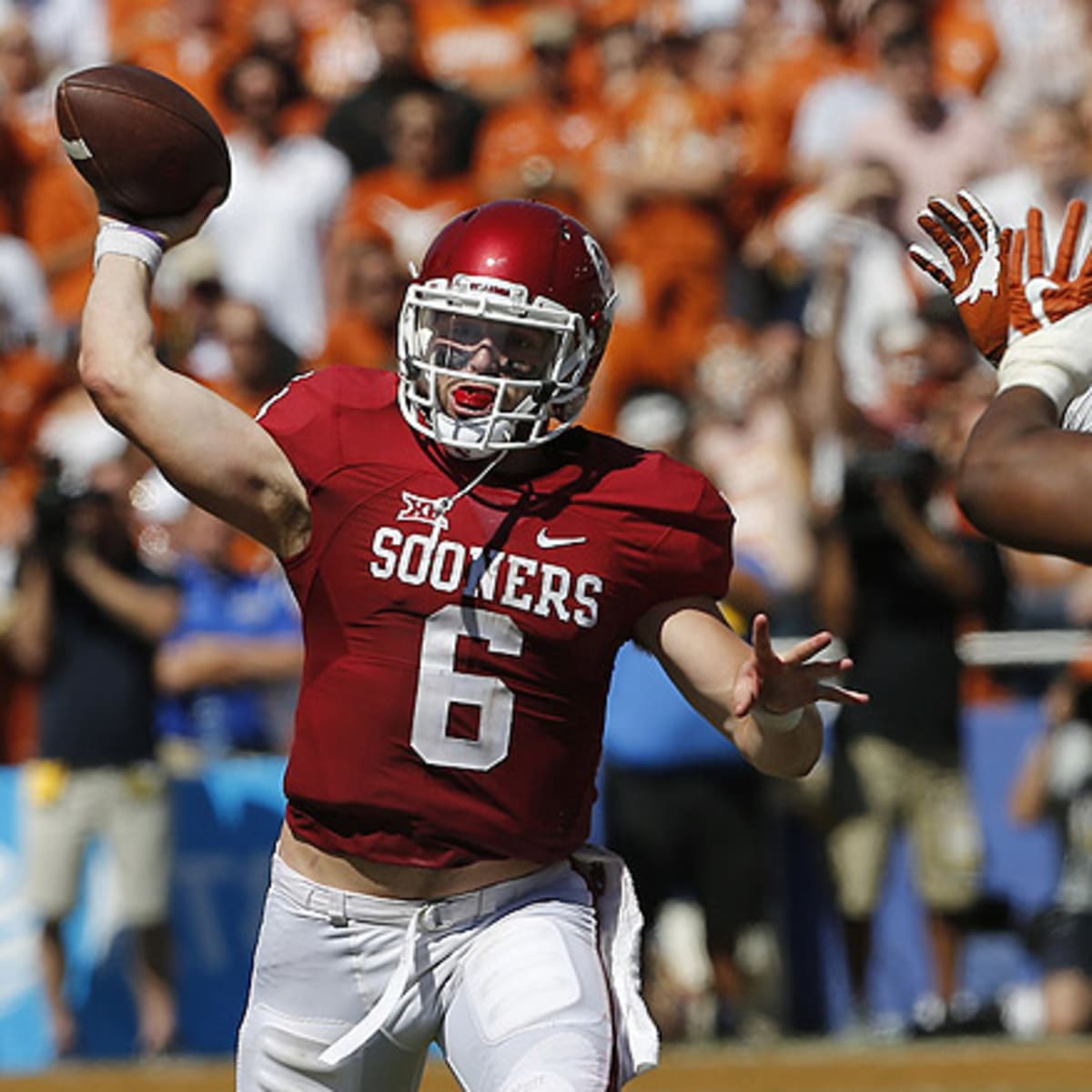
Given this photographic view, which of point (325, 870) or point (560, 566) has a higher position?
point (560, 566)

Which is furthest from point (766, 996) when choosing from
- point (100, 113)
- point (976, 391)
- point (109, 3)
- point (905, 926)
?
point (109, 3)

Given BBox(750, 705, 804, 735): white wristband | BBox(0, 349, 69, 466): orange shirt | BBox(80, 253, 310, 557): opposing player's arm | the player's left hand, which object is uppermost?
BBox(0, 349, 69, 466): orange shirt

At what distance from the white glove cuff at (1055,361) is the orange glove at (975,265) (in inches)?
6.2

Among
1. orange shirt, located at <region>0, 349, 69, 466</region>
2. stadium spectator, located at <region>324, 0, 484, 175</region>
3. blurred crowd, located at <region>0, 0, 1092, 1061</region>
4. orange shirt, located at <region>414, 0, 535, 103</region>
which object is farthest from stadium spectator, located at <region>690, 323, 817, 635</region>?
orange shirt, located at <region>0, 349, 69, 466</region>

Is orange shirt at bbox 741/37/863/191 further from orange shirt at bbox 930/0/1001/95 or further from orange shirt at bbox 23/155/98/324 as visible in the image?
orange shirt at bbox 23/155/98/324

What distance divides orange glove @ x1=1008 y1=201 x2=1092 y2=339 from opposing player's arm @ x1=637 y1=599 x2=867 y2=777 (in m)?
0.59

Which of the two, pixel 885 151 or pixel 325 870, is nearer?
pixel 325 870

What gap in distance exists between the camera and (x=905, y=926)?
7484 millimetres

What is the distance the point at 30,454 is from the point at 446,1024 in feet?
18.7

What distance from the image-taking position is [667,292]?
8.98 meters

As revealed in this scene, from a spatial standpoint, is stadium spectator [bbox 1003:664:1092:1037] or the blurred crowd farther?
the blurred crowd

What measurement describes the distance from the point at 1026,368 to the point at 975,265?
0.41 metres

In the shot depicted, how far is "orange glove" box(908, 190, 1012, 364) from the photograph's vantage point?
360 centimetres

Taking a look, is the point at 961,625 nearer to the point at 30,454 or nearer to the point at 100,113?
the point at 30,454
